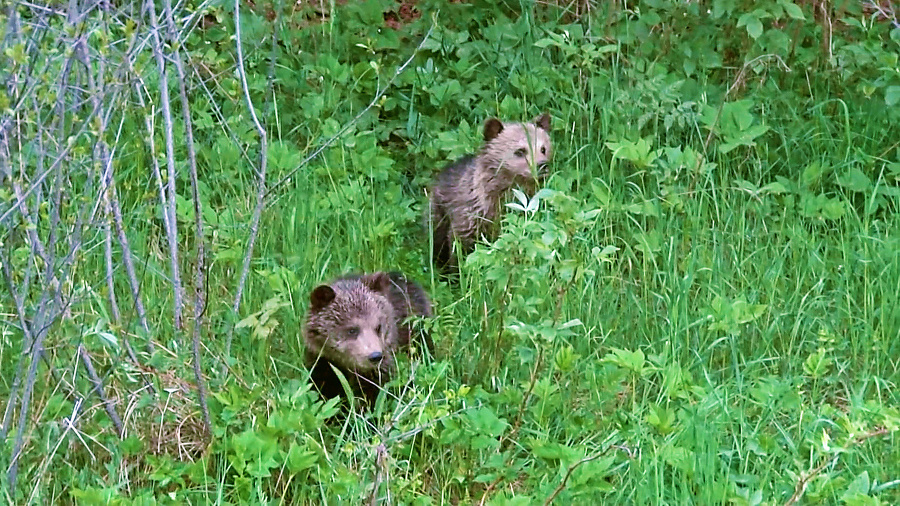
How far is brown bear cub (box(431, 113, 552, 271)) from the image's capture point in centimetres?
658

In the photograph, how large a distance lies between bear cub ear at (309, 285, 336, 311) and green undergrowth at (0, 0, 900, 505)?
0.62ft

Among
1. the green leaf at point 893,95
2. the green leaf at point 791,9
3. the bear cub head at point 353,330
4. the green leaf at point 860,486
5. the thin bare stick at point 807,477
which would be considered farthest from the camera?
the green leaf at point 791,9

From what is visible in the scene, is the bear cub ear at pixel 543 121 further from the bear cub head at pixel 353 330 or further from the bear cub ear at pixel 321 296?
the bear cub ear at pixel 321 296

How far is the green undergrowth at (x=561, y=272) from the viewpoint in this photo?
4223 mm

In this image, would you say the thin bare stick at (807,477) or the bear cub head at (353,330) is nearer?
the thin bare stick at (807,477)

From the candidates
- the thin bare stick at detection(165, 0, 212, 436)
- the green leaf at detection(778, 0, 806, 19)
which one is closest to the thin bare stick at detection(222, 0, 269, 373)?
the thin bare stick at detection(165, 0, 212, 436)

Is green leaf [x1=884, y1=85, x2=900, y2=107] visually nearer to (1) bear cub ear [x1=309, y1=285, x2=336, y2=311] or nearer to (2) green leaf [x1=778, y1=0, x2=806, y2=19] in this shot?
(2) green leaf [x1=778, y1=0, x2=806, y2=19]

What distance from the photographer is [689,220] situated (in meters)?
5.95

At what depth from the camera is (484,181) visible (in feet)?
22.1

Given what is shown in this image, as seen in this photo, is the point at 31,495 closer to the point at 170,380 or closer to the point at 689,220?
the point at 170,380

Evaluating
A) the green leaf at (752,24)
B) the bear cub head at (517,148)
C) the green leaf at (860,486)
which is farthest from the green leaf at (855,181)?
the green leaf at (860,486)

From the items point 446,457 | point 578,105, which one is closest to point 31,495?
point 446,457

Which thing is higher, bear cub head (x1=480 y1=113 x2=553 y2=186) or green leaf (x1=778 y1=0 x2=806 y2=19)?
green leaf (x1=778 y1=0 x2=806 y2=19)

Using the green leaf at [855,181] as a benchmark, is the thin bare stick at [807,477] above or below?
above
